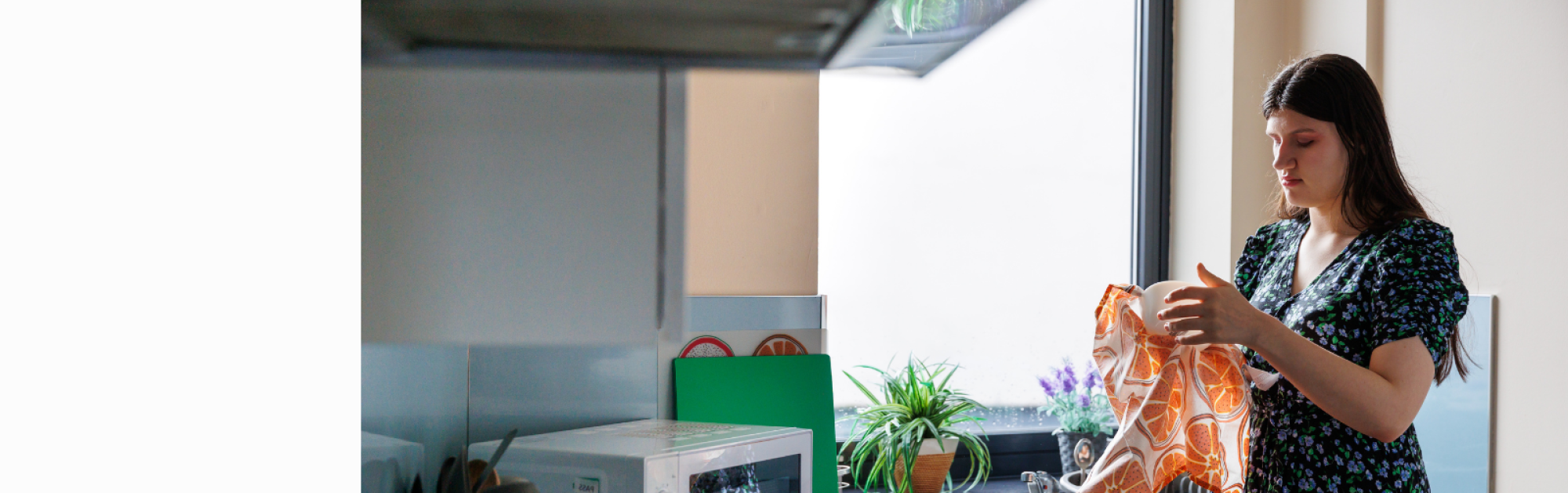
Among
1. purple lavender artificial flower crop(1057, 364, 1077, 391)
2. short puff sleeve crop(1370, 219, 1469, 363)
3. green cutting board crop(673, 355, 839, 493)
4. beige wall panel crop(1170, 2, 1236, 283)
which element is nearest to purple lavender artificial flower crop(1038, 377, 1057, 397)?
purple lavender artificial flower crop(1057, 364, 1077, 391)

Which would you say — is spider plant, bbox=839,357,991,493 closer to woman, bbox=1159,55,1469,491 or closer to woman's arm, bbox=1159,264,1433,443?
woman, bbox=1159,55,1469,491

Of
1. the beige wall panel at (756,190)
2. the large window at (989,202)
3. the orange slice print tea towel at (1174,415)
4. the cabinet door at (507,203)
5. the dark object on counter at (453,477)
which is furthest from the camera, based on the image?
the large window at (989,202)

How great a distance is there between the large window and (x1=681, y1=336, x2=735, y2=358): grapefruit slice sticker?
291 millimetres

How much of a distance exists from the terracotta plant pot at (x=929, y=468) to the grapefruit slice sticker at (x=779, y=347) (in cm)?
29

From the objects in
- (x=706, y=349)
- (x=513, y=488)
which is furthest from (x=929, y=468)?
(x=513, y=488)

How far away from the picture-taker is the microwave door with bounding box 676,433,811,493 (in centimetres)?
91

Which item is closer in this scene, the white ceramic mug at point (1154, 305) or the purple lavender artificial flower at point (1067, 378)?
the white ceramic mug at point (1154, 305)

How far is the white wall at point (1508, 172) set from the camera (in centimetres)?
113

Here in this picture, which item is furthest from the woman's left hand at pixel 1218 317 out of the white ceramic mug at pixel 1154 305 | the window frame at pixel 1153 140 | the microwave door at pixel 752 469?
the window frame at pixel 1153 140

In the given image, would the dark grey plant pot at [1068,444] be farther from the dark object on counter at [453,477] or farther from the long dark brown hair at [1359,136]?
the dark object on counter at [453,477]

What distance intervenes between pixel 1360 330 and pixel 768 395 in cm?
74

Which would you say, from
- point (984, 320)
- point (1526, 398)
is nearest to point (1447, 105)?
point (1526, 398)

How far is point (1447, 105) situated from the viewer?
1.28m
